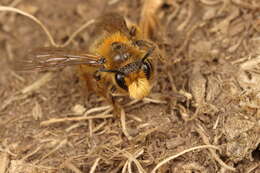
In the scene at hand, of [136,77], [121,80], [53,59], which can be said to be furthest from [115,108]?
[53,59]

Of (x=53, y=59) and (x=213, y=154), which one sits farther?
(x=53, y=59)

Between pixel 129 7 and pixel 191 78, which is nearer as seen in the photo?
pixel 191 78

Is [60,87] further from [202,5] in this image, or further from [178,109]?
[202,5]

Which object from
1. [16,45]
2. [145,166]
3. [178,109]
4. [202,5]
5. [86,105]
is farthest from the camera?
[16,45]

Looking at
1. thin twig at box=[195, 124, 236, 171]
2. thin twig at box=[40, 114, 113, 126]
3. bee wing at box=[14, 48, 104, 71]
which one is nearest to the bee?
bee wing at box=[14, 48, 104, 71]

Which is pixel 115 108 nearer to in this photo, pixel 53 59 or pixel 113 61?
pixel 113 61

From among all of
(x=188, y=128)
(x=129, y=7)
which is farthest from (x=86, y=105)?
(x=129, y=7)

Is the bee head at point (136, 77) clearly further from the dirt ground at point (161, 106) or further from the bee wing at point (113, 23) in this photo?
the bee wing at point (113, 23)
